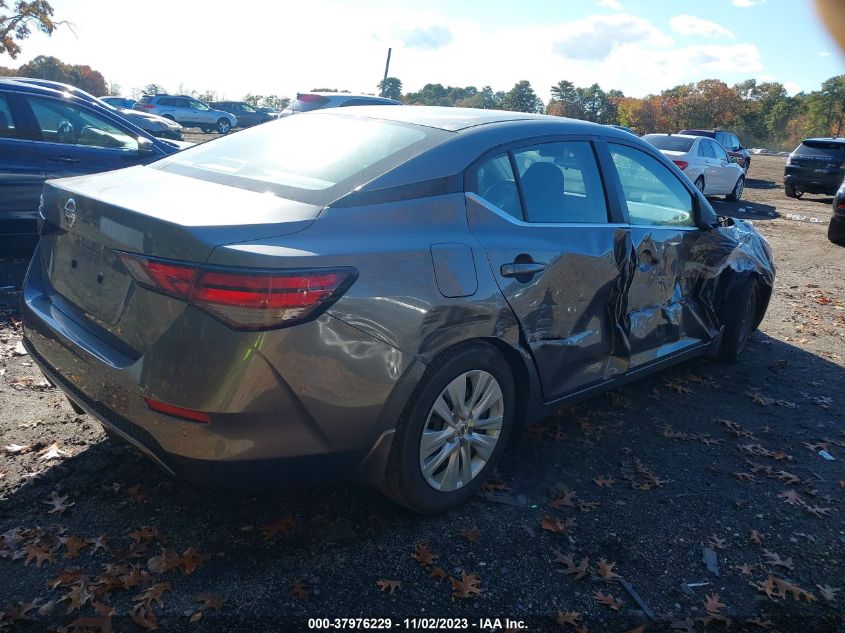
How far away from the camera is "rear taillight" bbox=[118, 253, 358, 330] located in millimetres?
2332

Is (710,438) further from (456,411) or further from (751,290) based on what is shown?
(456,411)

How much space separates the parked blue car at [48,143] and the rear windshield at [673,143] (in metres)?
12.2

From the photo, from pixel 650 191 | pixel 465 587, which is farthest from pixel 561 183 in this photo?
pixel 465 587

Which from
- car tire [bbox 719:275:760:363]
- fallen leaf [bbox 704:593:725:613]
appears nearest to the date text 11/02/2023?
fallen leaf [bbox 704:593:725:613]

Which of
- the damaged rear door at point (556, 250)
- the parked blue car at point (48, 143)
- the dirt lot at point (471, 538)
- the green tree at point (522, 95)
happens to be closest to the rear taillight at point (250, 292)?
the damaged rear door at point (556, 250)

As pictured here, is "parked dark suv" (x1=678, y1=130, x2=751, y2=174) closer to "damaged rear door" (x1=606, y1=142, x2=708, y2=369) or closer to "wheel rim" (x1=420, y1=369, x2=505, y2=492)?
"damaged rear door" (x1=606, y1=142, x2=708, y2=369)

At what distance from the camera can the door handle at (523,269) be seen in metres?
3.09

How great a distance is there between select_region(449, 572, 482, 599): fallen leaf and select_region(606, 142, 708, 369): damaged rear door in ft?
6.04

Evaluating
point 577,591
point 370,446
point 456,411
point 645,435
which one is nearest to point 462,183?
point 456,411

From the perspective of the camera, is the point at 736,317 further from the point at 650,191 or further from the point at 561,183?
the point at 561,183

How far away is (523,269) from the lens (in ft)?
10.4

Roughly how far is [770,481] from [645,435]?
71 cm

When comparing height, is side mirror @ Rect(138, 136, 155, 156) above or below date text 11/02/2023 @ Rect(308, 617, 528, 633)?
above

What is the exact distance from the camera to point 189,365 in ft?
7.86
